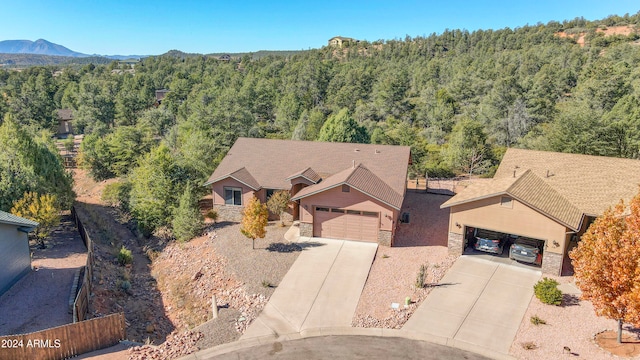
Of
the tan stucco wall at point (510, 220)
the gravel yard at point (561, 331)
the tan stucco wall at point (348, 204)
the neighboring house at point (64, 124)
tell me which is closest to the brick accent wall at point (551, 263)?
the tan stucco wall at point (510, 220)

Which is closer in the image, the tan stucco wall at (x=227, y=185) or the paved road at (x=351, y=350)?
the paved road at (x=351, y=350)

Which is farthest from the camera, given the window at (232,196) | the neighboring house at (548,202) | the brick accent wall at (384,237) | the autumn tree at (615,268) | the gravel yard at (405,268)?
the window at (232,196)

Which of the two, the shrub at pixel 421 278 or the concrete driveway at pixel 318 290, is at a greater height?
the shrub at pixel 421 278

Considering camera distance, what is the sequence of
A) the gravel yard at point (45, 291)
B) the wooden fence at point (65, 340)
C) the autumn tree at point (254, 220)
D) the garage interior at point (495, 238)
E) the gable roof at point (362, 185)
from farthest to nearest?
the gable roof at point (362, 185) → the autumn tree at point (254, 220) → the garage interior at point (495, 238) → the gravel yard at point (45, 291) → the wooden fence at point (65, 340)

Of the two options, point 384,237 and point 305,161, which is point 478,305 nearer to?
point 384,237

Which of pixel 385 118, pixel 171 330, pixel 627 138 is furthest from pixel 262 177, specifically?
pixel 385 118

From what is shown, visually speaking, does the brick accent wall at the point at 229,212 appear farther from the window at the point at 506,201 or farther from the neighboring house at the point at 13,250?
the window at the point at 506,201
